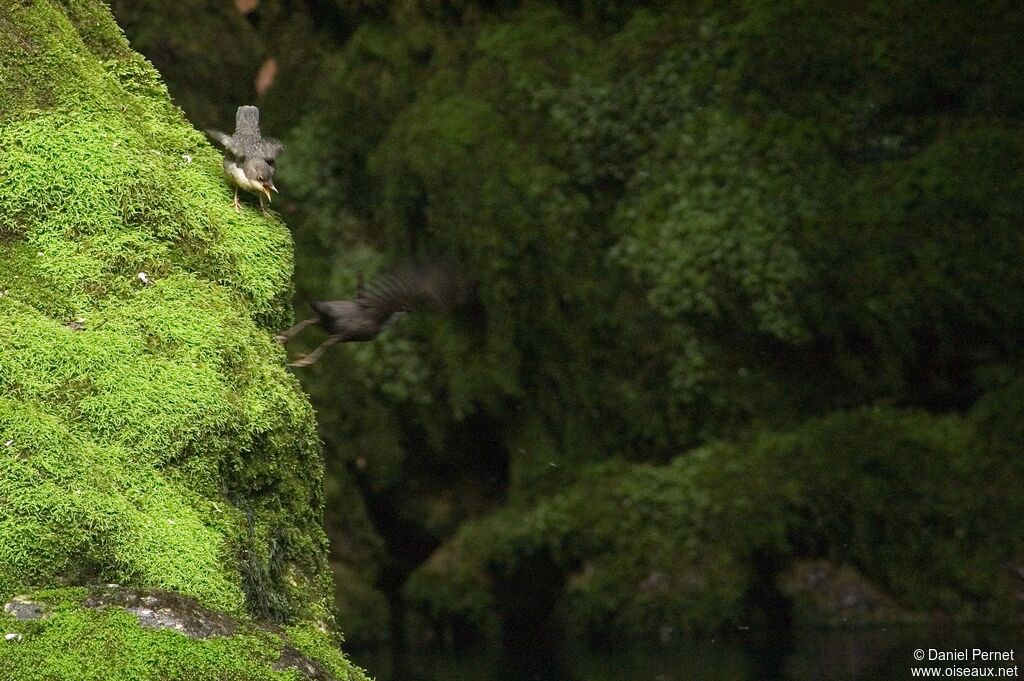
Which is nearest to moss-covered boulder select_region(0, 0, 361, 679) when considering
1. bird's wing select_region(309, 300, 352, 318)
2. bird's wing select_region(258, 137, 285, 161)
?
bird's wing select_region(258, 137, 285, 161)

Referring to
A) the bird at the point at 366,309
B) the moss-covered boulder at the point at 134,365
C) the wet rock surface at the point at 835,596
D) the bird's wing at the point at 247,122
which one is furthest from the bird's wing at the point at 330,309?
the wet rock surface at the point at 835,596

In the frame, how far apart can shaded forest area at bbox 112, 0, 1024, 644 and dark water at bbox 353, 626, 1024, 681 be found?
0.54 metres

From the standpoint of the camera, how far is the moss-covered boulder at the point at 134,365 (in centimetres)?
338

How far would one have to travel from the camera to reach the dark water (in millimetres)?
7020

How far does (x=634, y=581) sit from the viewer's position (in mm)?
9406

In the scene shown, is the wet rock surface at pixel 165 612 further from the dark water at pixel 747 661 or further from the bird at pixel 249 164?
the dark water at pixel 747 661

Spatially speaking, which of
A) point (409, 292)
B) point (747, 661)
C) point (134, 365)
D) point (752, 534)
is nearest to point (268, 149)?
point (134, 365)

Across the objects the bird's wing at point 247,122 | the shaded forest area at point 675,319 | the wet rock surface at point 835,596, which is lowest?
the wet rock surface at point 835,596

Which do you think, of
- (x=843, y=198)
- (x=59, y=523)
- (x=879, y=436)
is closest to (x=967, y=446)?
(x=879, y=436)

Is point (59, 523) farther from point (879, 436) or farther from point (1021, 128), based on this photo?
point (1021, 128)

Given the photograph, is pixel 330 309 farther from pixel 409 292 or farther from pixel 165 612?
pixel 165 612

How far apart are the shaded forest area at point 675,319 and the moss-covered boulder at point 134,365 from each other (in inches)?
209

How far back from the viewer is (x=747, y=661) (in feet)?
25.3

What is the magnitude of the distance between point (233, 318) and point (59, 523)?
2.91 feet
